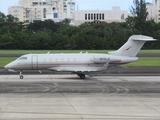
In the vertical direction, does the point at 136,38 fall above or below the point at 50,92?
above

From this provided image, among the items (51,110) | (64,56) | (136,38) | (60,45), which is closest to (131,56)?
(136,38)

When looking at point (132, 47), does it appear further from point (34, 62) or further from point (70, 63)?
point (34, 62)

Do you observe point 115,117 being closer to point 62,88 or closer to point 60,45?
point 62,88

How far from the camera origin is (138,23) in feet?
385

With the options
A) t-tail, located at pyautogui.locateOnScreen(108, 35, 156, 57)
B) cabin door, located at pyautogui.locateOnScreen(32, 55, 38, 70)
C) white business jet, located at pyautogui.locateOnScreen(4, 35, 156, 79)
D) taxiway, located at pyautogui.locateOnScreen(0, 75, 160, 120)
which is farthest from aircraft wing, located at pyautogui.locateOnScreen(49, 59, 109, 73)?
taxiway, located at pyautogui.locateOnScreen(0, 75, 160, 120)

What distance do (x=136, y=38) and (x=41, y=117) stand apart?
2150 centimetres

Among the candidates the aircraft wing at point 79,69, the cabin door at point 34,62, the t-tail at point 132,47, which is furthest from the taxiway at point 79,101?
the t-tail at point 132,47

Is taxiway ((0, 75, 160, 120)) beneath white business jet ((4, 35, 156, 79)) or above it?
beneath

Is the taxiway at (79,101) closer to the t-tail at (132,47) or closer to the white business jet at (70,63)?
the white business jet at (70,63)

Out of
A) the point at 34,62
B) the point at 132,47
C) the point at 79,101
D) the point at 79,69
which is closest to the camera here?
the point at 79,101

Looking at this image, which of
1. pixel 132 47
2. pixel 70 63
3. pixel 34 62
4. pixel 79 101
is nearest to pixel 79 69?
pixel 70 63

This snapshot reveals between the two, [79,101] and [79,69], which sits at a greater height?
[79,69]

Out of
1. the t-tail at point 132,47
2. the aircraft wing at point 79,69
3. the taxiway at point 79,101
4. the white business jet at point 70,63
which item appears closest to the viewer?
the taxiway at point 79,101

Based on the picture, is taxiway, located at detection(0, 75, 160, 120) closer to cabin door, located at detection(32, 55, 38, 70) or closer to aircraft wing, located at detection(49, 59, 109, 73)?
aircraft wing, located at detection(49, 59, 109, 73)
